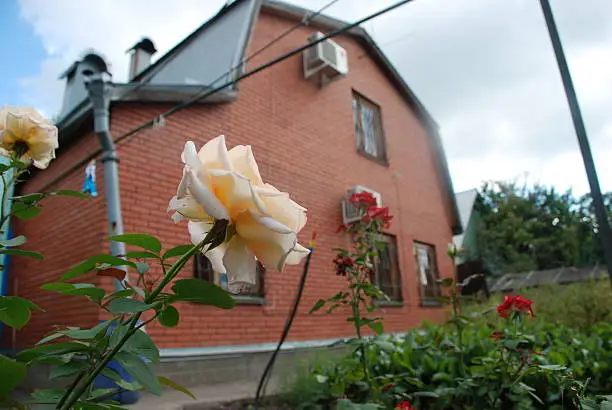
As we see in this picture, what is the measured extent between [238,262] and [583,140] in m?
2.30

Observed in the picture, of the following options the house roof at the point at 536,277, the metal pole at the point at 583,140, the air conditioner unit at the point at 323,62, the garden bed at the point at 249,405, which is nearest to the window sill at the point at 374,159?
the air conditioner unit at the point at 323,62

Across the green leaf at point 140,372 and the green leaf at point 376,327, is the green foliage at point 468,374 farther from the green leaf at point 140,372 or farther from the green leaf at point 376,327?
the green leaf at point 140,372

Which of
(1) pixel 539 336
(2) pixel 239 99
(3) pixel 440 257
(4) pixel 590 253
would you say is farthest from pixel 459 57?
(4) pixel 590 253

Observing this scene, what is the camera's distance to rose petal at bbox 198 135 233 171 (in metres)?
0.48

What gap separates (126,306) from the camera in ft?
1.49

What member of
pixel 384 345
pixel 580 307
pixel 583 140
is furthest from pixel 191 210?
pixel 580 307

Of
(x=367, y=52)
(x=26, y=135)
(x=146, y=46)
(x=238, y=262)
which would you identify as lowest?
(x=238, y=262)

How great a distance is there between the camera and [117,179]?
3.25 meters

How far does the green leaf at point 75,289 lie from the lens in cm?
51

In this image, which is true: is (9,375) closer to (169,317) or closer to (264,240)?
(169,317)

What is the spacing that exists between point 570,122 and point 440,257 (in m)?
6.06

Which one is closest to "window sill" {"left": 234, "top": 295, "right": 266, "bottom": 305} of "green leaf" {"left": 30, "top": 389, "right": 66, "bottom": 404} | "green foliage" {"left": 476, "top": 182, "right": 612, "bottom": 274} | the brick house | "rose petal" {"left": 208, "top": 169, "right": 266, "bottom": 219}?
the brick house

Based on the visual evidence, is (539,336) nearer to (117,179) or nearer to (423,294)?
(117,179)

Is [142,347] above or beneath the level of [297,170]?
beneath
